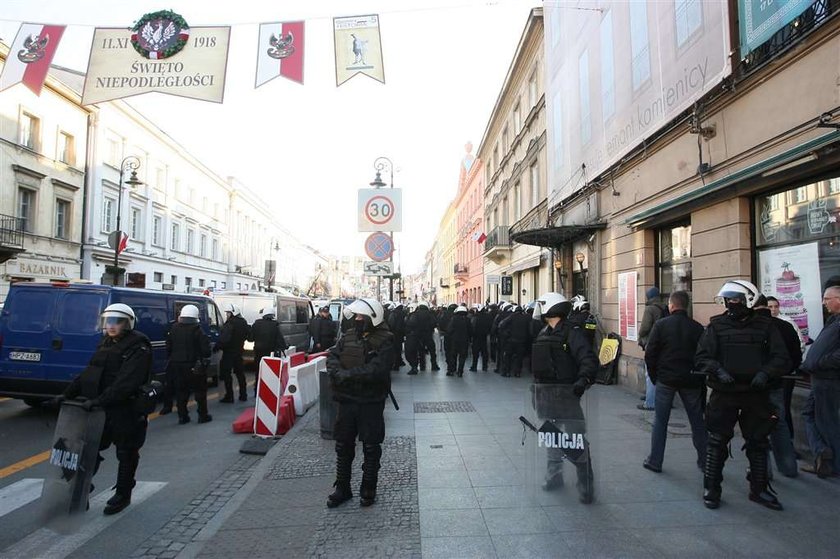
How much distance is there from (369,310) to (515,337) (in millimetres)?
8275

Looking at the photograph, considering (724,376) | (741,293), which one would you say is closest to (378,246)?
(741,293)

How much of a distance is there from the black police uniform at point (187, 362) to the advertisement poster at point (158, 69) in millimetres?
3467

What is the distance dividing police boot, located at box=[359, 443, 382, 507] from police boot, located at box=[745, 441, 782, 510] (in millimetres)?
3049

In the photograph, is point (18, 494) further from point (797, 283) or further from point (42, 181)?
point (42, 181)

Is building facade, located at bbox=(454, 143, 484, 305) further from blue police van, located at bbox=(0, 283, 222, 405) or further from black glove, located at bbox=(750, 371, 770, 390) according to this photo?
black glove, located at bbox=(750, 371, 770, 390)

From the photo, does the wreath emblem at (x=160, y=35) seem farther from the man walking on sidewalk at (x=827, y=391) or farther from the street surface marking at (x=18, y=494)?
the man walking on sidewalk at (x=827, y=391)

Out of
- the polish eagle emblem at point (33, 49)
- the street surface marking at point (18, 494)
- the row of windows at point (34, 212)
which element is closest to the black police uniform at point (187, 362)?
the street surface marking at point (18, 494)

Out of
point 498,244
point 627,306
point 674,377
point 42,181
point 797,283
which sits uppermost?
point 42,181

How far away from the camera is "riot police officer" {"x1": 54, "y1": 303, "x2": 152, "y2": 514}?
4.07 meters

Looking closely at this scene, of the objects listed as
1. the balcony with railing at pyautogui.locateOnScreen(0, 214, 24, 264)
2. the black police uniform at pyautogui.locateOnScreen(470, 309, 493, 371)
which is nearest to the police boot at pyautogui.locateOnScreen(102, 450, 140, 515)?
the black police uniform at pyautogui.locateOnScreen(470, 309, 493, 371)

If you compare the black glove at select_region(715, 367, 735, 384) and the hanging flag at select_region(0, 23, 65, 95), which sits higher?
the hanging flag at select_region(0, 23, 65, 95)

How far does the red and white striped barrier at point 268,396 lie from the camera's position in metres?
7.02

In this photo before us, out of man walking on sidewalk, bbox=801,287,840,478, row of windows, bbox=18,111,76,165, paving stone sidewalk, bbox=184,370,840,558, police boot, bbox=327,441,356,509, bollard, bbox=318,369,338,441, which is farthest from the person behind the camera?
row of windows, bbox=18,111,76,165

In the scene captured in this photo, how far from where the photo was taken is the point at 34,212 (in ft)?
79.2
